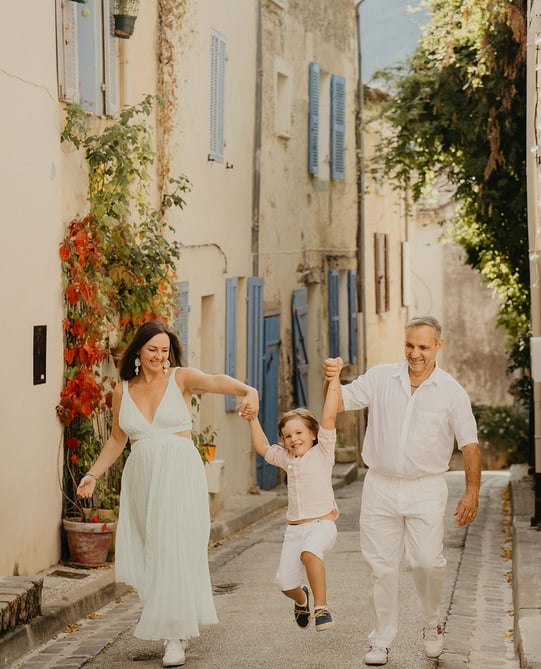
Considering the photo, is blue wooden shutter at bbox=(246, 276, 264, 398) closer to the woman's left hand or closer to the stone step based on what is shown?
the stone step

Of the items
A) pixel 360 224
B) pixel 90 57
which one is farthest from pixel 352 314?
pixel 90 57

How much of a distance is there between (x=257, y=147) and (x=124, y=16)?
598 cm

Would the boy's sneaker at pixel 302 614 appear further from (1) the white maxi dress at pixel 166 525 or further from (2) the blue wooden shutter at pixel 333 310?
(2) the blue wooden shutter at pixel 333 310

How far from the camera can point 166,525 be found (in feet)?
22.9

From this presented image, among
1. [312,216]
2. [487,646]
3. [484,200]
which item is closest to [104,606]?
[487,646]

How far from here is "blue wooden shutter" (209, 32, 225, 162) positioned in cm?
1513

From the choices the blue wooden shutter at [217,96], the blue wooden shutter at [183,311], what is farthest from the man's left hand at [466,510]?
the blue wooden shutter at [217,96]

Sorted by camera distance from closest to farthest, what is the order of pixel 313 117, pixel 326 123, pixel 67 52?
pixel 67 52
pixel 313 117
pixel 326 123

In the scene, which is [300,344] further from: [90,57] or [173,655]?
Result: [173,655]

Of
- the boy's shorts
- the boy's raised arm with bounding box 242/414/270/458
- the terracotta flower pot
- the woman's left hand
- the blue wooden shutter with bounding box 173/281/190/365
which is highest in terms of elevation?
the blue wooden shutter with bounding box 173/281/190/365

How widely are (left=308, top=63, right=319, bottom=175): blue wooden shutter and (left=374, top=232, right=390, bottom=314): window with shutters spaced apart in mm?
6049

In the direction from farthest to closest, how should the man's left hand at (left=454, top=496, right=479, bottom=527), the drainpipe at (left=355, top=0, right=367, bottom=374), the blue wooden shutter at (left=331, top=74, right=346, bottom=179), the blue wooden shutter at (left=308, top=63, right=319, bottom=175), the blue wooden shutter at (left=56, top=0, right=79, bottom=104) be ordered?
→ the drainpipe at (left=355, top=0, right=367, bottom=374) < the blue wooden shutter at (left=331, top=74, right=346, bottom=179) < the blue wooden shutter at (left=308, top=63, right=319, bottom=175) < the blue wooden shutter at (left=56, top=0, right=79, bottom=104) < the man's left hand at (left=454, top=496, right=479, bottom=527)

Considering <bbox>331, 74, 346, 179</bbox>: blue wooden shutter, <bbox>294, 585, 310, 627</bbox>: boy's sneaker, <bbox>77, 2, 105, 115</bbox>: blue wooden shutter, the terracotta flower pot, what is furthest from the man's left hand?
<bbox>331, 74, 346, 179</bbox>: blue wooden shutter

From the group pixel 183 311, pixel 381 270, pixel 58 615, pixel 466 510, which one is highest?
pixel 381 270
